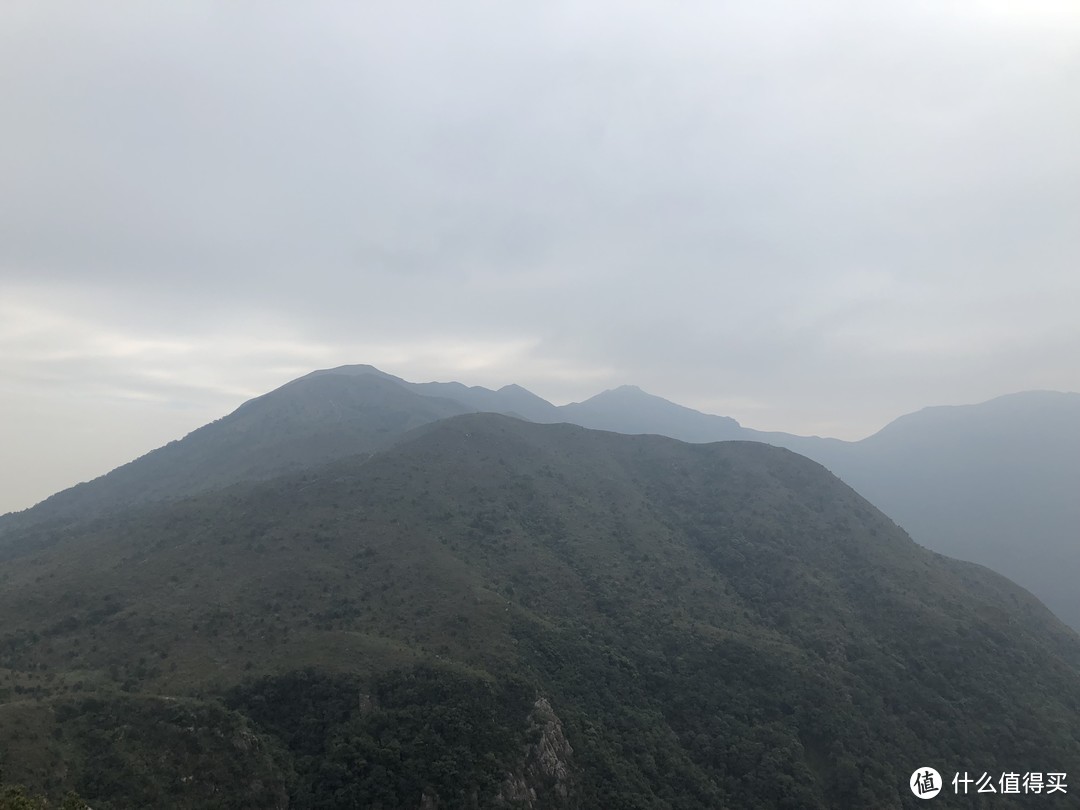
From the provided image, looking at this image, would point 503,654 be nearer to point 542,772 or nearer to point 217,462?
point 542,772

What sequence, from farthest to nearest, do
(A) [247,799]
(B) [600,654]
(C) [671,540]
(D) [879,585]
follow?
(C) [671,540]
(D) [879,585]
(B) [600,654]
(A) [247,799]

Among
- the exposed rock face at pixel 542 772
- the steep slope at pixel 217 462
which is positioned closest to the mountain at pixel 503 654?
the exposed rock face at pixel 542 772

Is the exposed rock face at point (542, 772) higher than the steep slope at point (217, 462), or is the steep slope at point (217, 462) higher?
the steep slope at point (217, 462)

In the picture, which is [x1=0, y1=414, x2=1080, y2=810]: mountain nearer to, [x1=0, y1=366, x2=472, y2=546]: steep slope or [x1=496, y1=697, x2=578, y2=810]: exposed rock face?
[x1=496, y1=697, x2=578, y2=810]: exposed rock face

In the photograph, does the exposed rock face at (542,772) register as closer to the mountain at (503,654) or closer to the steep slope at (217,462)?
the mountain at (503,654)

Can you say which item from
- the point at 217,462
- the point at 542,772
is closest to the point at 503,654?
the point at 542,772

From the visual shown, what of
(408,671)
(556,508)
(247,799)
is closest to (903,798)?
(408,671)

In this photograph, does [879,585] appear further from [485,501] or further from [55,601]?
[55,601]
